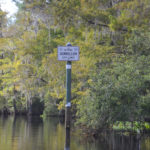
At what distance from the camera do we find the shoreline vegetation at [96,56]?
11.0m

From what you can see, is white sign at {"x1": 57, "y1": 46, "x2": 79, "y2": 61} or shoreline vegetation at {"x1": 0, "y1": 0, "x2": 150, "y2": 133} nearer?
white sign at {"x1": 57, "y1": 46, "x2": 79, "y2": 61}

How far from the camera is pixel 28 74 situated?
80.0ft

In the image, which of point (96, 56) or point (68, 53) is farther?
point (96, 56)

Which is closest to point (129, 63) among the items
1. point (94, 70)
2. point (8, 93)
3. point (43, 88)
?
point (94, 70)

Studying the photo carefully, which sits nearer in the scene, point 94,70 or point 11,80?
point 94,70

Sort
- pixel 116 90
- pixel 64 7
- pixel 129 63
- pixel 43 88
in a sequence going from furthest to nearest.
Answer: pixel 43 88 < pixel 64 7 < pixel 129 63 < pixel 116 90

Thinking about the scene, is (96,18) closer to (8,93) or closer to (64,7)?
(64,7)

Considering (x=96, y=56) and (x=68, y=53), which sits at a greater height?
(x=96, y=56)

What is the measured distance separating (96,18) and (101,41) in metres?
1.65

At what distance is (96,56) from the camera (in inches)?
606

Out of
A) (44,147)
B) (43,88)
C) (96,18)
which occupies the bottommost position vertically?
(44,147)

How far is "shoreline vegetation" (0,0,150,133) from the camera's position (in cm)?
1099

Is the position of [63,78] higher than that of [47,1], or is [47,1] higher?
[47,1]

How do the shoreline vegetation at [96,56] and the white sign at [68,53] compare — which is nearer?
the white sign at [68,53]
